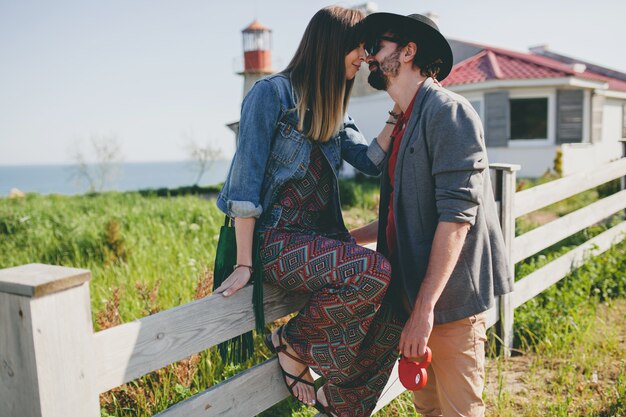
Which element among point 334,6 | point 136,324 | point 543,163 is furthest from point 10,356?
point 543,163

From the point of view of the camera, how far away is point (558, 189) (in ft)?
15.4

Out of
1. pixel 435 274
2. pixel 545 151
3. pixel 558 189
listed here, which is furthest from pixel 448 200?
pixel 545 151

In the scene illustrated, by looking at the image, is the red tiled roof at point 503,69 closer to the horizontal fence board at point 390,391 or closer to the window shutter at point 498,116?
the window shutter at point 498,116

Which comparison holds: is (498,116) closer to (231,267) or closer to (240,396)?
(231,267)

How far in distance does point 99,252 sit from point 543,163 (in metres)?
15.1

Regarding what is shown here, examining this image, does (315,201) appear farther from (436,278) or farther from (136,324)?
(136,324)

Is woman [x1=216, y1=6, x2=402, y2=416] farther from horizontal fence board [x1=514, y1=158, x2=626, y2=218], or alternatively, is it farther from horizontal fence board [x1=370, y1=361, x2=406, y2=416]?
horizontal fence board [x1=514, y1=158, x2=626, y2=218]

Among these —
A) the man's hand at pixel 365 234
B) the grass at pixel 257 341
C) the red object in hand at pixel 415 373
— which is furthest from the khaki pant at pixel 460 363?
the grass at pixel 257 341

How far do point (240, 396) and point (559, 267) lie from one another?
11.6 ft

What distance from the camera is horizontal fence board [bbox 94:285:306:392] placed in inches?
69.7

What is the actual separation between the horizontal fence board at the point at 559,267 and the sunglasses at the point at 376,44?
2.50 meters

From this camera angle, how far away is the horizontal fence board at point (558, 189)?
4.23 m

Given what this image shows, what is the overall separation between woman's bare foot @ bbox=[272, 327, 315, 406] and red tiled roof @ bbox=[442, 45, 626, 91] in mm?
16090

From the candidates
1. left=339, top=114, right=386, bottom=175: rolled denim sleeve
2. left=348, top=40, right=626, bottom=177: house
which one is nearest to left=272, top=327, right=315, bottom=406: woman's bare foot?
left=339, top=114, right=386, bottom=175: rolled denim sleeve
